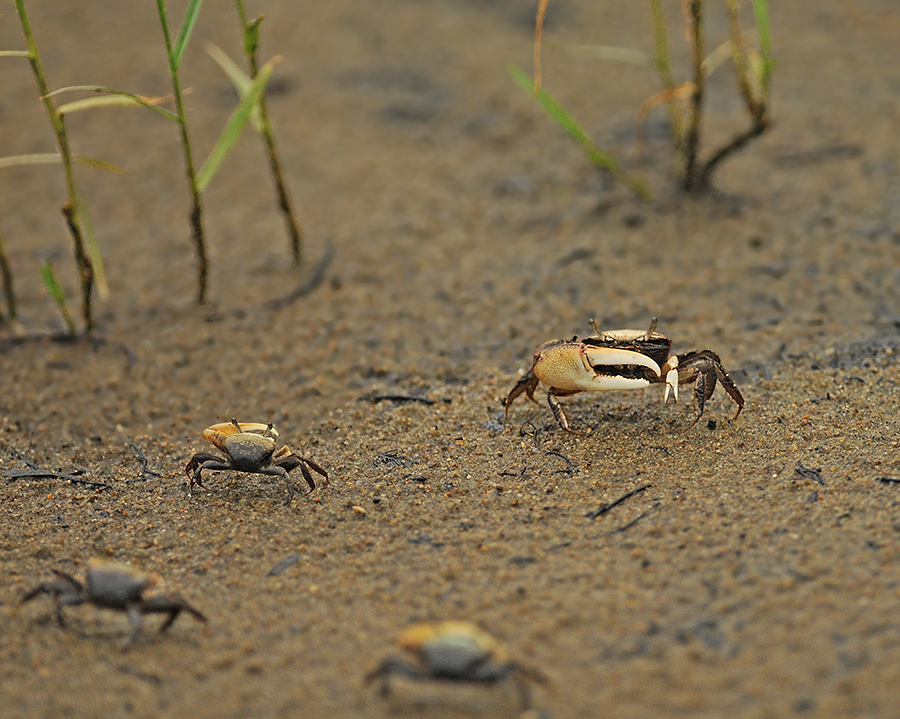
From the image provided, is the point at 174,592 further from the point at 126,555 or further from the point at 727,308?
the point at 727,308

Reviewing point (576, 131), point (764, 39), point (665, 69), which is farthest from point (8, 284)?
point (764, 39)

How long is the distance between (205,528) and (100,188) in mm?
3018

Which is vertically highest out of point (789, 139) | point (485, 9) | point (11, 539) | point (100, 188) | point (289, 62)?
A: point (485, 9)

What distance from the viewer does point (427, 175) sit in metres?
4.75

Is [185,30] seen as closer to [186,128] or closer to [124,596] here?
[186,128]

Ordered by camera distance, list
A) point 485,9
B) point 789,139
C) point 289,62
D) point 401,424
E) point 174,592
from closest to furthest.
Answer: point 174,592 → point 401,424 → point 789,139 → point 289,62 → point 485,9

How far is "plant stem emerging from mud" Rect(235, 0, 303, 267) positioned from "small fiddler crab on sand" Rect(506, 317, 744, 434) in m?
1.54

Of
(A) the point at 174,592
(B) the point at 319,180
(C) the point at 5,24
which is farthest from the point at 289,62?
→ (A) the point at 174,592

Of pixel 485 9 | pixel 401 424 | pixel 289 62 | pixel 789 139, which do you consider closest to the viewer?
pixel 401 424

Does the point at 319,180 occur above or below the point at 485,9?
below

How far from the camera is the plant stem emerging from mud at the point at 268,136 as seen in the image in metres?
3.13

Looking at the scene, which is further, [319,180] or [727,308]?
[319,180]

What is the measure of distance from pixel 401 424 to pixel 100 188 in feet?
9.12

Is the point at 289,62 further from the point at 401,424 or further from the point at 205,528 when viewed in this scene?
the point at 205,528
